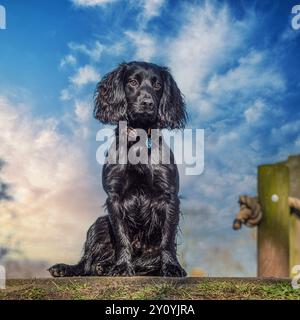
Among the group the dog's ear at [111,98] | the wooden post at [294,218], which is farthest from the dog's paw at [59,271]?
the wooden post at [294,218]

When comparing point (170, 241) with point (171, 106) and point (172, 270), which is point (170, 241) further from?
point (171, 106)

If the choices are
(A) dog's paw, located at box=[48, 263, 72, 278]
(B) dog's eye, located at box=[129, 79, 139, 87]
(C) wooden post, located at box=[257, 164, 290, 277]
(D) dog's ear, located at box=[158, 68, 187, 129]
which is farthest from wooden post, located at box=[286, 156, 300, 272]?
(A) dog's paw, located at box=[48, 263, 72, 278]

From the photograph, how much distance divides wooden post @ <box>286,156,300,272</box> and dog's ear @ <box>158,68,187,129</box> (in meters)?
1.25

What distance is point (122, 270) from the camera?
6.07m

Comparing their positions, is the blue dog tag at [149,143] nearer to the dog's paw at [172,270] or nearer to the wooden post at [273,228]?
the dog's paw at [172,270]

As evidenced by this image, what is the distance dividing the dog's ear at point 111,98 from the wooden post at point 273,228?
1564mm

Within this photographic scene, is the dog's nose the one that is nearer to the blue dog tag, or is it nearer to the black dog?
the black dog

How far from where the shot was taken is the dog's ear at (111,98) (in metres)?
6.52

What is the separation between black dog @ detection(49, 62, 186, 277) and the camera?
20.4 feet

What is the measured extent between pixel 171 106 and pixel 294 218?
1.74 metres

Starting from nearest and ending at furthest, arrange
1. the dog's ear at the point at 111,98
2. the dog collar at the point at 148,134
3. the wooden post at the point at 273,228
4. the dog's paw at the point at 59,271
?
the dog collar at the point at 148,134 → the dog's ear at the point at 111,98 → the dog's paw at the point at 59,271 → the wooden post at the point at 273,228
